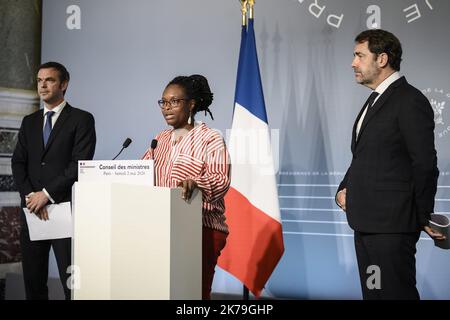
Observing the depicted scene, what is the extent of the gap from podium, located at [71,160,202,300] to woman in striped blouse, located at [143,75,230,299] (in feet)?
0.93

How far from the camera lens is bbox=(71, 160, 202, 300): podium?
90.2 inches

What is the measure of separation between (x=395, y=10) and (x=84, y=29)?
8.19 ft

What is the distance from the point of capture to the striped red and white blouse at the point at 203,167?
2.63 meters

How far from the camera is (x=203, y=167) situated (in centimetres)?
267

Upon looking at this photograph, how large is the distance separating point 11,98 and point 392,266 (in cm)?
323

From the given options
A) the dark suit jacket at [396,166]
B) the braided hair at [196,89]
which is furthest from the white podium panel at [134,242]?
the dark suit jacket at [396,166]

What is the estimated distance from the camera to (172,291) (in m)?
2.30

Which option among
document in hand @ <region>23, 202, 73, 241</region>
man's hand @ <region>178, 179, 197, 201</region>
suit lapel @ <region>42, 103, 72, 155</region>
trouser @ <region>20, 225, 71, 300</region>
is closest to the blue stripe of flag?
suit lapel @ <region>42, 103, 72, 155</region>

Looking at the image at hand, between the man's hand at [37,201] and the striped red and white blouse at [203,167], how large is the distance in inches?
34.9

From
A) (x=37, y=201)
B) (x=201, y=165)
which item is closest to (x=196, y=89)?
(x=201, y=165)

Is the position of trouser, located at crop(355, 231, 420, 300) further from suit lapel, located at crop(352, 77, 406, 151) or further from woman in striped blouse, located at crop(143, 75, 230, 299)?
woman in striped blouse, located at crop(143, 75, 230, 299)

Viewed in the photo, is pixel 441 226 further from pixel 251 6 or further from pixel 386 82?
pixel 251 6

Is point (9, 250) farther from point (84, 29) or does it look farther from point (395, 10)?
point (395, 10)
